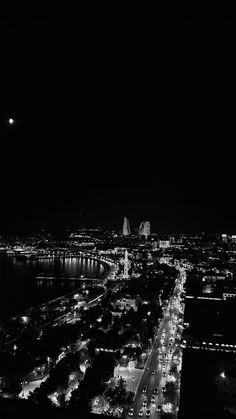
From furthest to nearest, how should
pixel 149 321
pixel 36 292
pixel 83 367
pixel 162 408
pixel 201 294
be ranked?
pixel 36 292 → pixel 201 294 → pixel 149 321 → pixel 83 367 → pixel 162 408

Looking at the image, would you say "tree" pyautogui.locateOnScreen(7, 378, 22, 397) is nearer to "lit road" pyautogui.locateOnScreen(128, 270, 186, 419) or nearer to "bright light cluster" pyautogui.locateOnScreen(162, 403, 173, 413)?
"lit road" pyautogui.locateOnScreen(128, 270, 186, 419)

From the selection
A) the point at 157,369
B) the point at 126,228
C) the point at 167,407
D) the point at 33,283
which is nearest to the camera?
the point at 167,407

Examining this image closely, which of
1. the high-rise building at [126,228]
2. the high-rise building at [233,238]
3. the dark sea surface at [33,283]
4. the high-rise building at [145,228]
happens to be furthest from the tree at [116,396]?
the high-rise building at [126,228]

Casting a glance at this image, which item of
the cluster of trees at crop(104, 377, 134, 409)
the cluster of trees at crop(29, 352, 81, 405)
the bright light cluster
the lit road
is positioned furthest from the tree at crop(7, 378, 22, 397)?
the bright light cluster

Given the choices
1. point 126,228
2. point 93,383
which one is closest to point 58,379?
point 93,383

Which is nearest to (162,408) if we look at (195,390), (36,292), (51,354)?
(195,390)

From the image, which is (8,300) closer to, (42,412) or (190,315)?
(190,315)

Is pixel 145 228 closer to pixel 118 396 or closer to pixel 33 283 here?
pixel 33 283
